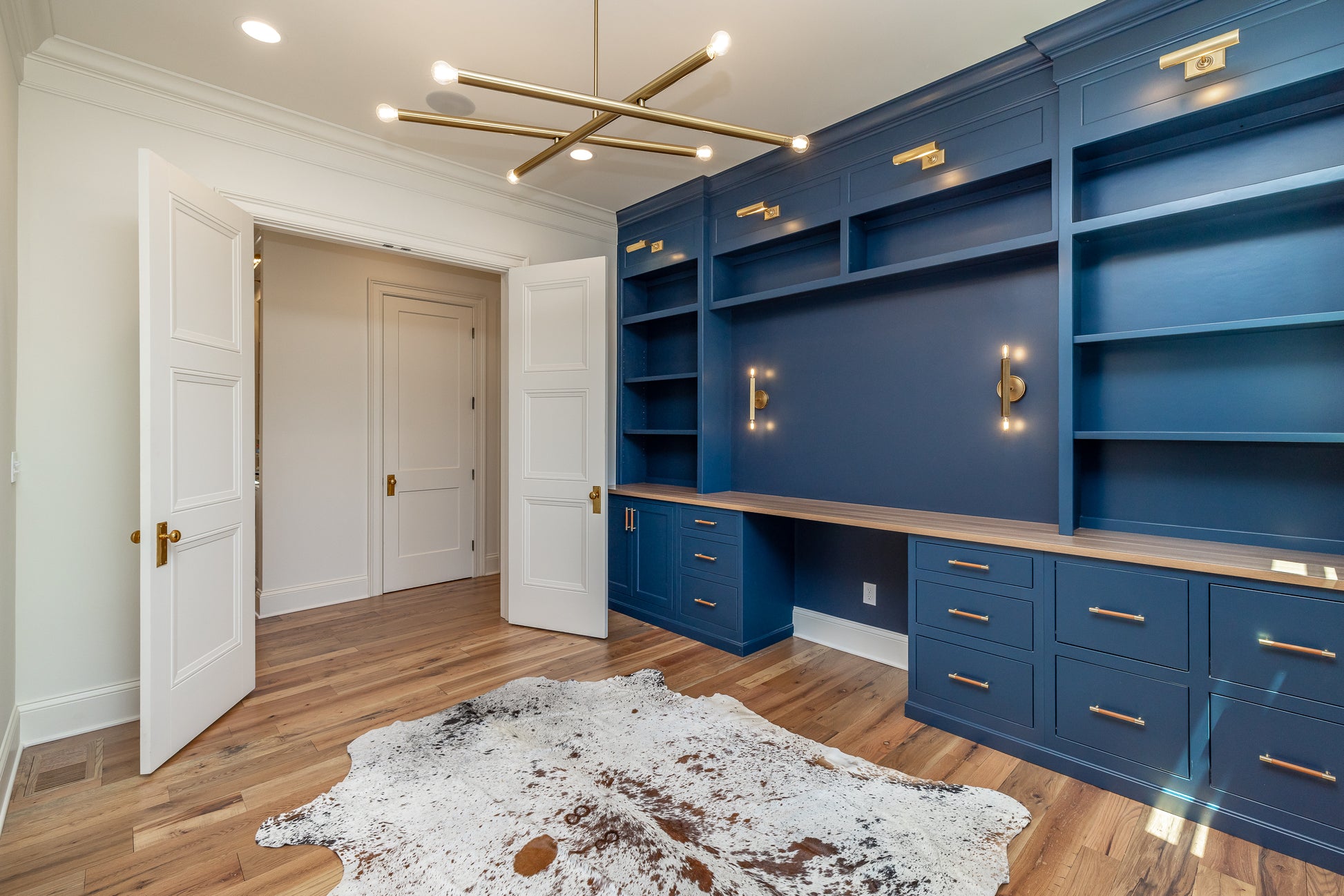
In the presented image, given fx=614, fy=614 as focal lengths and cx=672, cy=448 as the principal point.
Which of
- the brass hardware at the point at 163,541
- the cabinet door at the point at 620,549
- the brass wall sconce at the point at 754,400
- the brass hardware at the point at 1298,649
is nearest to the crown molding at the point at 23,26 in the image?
the brass hardware at the point at 163,541

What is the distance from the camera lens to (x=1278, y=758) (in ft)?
6.14

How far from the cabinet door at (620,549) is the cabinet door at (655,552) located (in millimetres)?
59

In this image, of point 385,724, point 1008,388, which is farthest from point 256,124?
point 1008,388

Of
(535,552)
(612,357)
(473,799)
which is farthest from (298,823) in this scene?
(612,357)

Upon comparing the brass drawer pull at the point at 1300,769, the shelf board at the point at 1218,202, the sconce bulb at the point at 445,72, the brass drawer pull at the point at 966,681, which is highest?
the sconce bulb at the point at 445,72

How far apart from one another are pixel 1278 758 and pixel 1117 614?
54 cm

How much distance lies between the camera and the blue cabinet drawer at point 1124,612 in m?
2.05

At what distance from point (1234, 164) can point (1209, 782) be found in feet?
7.20

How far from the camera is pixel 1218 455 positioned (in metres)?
2.35

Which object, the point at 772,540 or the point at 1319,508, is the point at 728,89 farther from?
the point at 1319,508

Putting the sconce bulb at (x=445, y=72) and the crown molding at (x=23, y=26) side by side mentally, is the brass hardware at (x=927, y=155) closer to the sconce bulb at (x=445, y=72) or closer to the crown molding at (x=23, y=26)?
the sconce bulb at (x=445, y=72)

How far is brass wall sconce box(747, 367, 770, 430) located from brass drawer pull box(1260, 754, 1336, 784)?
2681 mm

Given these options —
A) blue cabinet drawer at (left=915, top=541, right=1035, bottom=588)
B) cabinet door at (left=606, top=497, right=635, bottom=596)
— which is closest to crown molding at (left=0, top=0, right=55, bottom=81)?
cabinet door at (left=606, top=497, right=635, bottom=596)

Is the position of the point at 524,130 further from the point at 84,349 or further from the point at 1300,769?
the point at 1300,769
